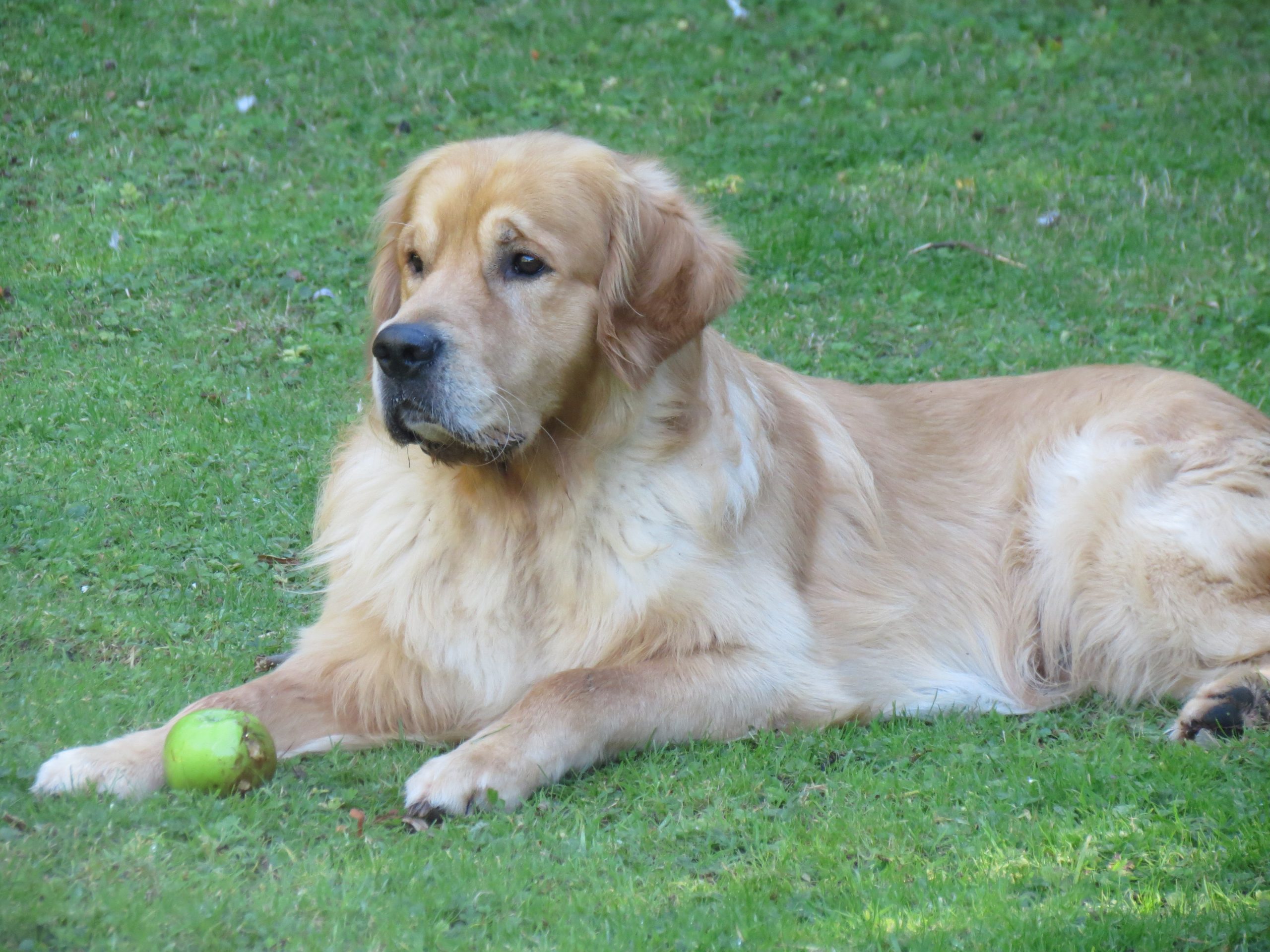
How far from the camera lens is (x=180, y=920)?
2908 mm

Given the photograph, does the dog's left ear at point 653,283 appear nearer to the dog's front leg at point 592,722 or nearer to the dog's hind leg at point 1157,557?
the dog's front leg at point 592,722

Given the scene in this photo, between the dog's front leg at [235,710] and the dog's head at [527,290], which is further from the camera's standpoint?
the dog's head at [527,290]

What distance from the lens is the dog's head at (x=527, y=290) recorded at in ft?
13.1

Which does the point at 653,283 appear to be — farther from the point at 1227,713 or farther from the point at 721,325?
the point at 721,325

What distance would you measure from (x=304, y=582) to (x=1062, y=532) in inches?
114

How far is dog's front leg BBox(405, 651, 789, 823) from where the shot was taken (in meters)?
3.70

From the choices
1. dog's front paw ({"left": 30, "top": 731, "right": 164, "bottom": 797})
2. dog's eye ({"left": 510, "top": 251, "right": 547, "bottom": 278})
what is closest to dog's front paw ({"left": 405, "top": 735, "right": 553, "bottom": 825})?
dog's front paw ({"left": 30, "top": 731, "right": 164, "bottom": 797})

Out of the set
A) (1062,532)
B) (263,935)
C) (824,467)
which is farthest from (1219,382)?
(263,935)

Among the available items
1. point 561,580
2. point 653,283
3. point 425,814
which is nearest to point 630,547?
point 561,580

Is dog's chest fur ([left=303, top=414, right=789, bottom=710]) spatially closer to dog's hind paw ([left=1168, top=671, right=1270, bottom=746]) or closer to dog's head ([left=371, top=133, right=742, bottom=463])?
dog's head ([left=371, top=133, right=742, bottom=463])

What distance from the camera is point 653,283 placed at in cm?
431

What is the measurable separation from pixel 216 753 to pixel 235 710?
0.32 m

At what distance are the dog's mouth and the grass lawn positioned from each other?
908 mm

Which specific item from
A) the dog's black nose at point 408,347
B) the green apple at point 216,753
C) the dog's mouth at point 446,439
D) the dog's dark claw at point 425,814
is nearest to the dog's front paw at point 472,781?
the dog's dark claw at point 425,814
